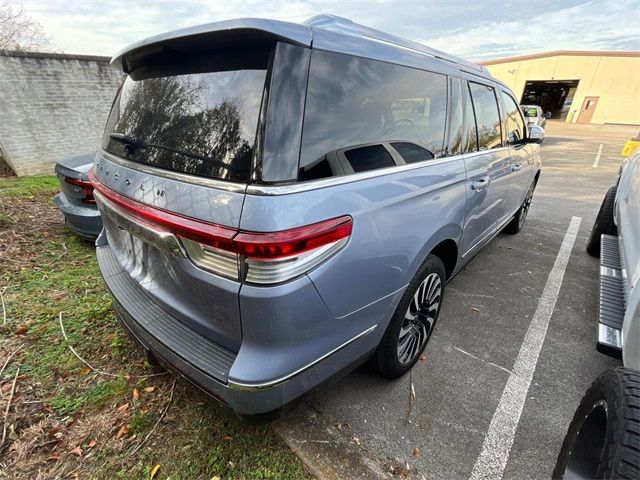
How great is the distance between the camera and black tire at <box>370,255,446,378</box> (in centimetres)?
198

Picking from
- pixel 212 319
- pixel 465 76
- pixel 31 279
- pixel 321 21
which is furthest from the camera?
pixel 31 279

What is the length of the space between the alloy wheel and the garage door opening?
38195mm

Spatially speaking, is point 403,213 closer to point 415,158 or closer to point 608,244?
point 415,158

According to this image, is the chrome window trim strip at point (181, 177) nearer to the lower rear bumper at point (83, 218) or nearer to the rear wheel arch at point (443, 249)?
the rear wheel arch at point (443, 249)

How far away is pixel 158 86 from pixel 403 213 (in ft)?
4.67

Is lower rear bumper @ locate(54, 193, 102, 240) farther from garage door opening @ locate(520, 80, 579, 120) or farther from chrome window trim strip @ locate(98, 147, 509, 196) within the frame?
garage door opening @ locate(520, 80, 579, 120)

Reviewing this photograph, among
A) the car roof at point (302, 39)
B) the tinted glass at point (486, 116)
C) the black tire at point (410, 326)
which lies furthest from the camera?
the tinted glass at point (486, 116)

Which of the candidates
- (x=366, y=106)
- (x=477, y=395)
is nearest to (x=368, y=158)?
(x=366, y=106)

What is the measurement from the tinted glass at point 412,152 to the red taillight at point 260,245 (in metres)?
0.68

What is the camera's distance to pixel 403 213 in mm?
1767

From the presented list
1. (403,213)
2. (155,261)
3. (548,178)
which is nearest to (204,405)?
(155,261)

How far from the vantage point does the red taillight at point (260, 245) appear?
1.20 m

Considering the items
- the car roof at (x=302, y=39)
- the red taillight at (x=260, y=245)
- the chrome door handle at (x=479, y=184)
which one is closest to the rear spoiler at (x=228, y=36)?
the car roof at (x=302, y=39)

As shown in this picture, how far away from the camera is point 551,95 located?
3862 cm
